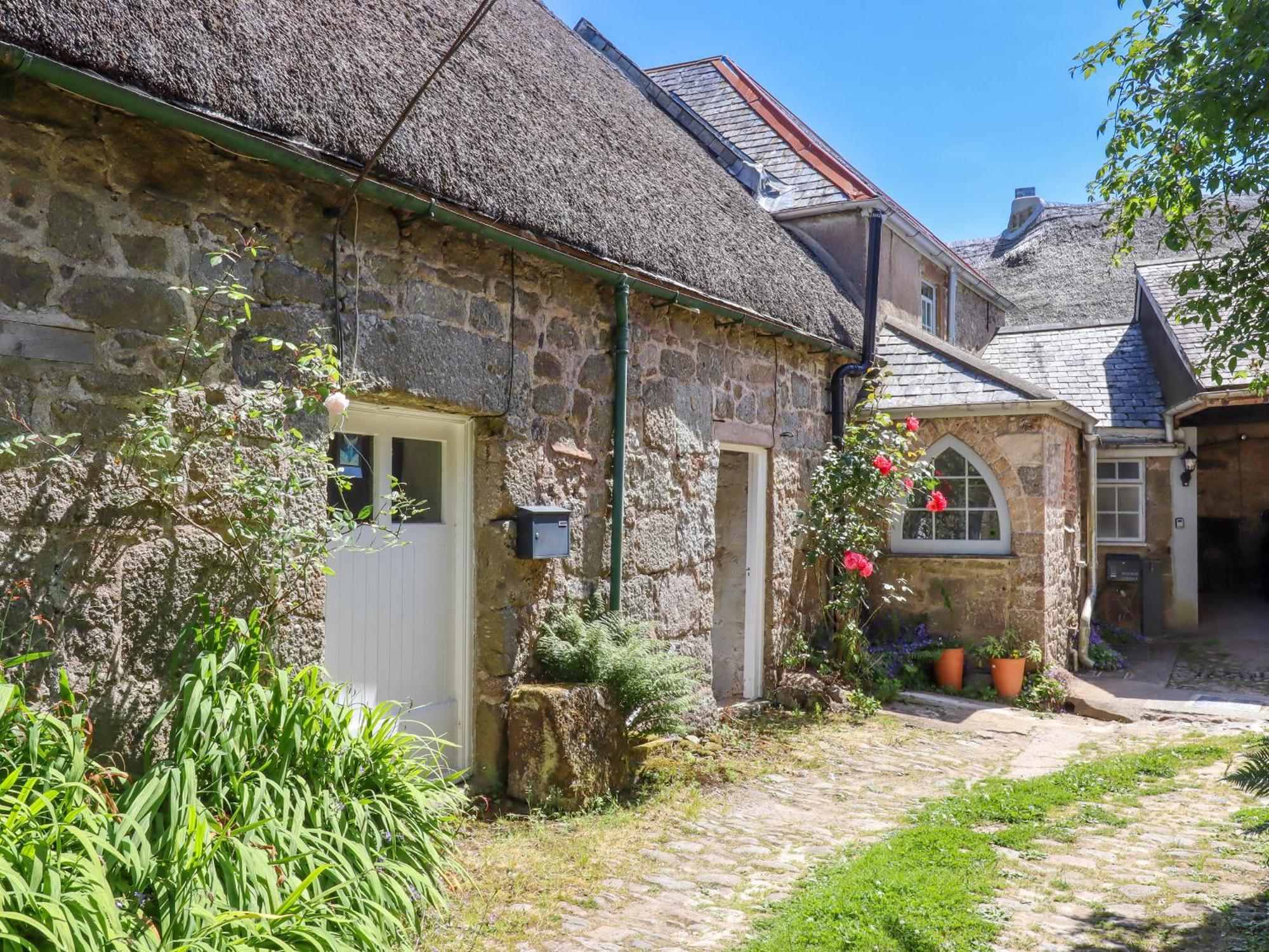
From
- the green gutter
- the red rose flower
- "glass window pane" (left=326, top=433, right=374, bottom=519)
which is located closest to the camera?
the green gutter

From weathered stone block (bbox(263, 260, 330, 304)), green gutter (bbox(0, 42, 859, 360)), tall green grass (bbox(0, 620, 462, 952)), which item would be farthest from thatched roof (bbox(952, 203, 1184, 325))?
tall green grass (bbox(0, 620, 462, 952))

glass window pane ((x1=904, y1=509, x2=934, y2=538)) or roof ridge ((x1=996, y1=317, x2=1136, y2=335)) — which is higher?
roof ridge ((x1=996, y1=317, x2=1136, y2=335))

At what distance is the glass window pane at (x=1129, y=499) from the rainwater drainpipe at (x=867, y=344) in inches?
194

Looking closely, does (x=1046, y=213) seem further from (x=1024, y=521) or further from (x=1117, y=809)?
(x=1117, y=809)

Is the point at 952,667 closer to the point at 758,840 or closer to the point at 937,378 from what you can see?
the point at 937,378

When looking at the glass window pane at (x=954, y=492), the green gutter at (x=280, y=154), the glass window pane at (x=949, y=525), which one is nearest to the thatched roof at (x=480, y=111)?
the green gutter at (x=280, y=154)

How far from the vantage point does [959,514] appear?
9.30 meters

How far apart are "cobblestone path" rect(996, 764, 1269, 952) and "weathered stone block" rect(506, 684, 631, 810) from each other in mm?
2022

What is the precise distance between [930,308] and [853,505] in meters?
4.67

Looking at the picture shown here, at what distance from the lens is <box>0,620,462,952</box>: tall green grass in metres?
2.53

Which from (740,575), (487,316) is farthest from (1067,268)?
(487,316)

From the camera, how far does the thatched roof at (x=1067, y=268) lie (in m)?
17.5

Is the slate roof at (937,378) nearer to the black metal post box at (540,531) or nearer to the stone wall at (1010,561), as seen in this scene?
the stone wall at (1010,561)

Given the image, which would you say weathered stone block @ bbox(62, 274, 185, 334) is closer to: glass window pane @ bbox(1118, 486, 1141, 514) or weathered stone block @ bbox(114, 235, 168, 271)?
weathered stone block @ bbox(114, 235, 168, 271)
